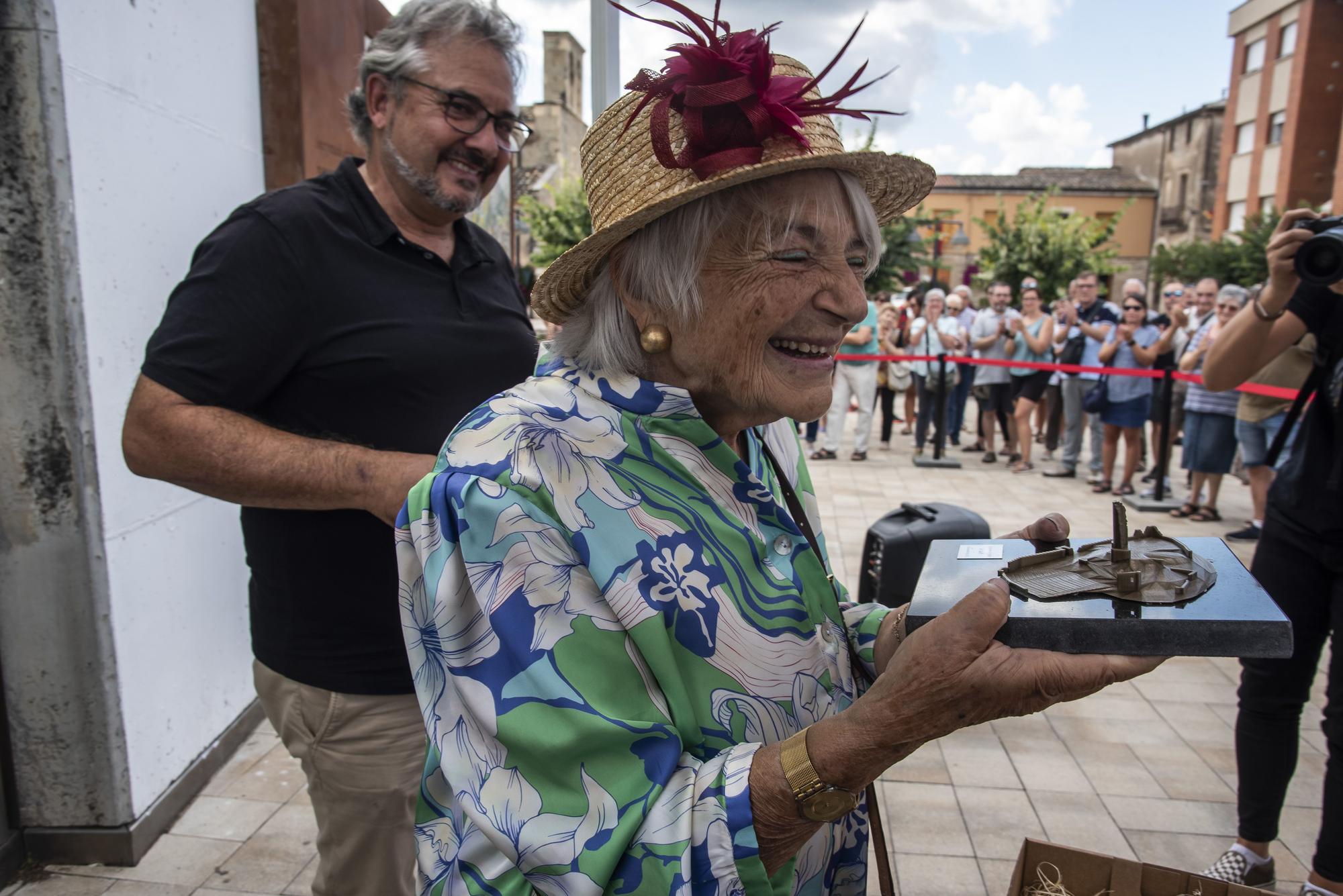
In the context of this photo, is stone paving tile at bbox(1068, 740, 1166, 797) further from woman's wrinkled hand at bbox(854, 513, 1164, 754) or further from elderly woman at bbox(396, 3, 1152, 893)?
woman's wrinkled hand at bbox(854, 513, 1164, 754)

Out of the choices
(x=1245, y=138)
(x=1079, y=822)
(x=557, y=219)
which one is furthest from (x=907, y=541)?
(x=1245, y=138)

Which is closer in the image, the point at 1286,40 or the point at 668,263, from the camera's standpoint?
the point at 668,263

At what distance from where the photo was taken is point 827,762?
106cm

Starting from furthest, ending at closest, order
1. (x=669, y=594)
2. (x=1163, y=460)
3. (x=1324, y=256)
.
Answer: (x=1163, y=460) → (x=1324, y=256) → (x=669, y=594)

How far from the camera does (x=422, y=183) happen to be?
6.70 ft

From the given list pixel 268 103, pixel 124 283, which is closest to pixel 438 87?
pixel 124 283

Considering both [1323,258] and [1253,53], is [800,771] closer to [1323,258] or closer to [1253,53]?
[1323,258]

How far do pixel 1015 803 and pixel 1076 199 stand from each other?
56.5 metres

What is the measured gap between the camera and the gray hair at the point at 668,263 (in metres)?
1.27

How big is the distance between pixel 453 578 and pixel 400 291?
3.23 feet

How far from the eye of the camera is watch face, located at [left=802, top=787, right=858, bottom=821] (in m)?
1.05

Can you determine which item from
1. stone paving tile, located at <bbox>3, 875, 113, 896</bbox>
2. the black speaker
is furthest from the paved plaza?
the black speaker

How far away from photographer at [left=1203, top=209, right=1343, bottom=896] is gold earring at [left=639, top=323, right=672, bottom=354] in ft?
6.73

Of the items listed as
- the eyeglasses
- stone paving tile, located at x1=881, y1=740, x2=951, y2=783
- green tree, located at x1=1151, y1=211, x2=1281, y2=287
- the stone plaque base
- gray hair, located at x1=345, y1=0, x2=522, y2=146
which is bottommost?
stone paving tile, located at x1=881, y1=740, x2=951, y2=783
